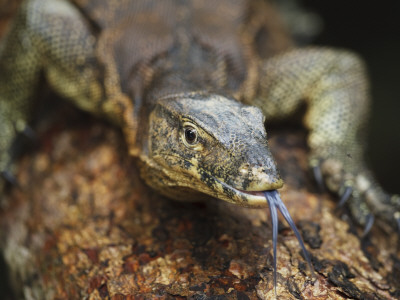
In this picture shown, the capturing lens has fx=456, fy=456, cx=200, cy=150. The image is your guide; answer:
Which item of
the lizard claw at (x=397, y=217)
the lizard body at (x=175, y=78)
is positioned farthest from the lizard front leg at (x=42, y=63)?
the lizard claw at (x=397, y=217)

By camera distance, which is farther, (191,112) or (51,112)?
(51,112)

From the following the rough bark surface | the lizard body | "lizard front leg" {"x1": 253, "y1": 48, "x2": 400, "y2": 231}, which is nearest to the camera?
the rough bark surface

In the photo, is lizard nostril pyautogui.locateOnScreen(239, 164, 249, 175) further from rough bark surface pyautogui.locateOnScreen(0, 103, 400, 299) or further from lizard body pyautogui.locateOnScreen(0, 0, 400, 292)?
rough bark surface pyautogui.locateOnScreen(0, 103, 400, 299)

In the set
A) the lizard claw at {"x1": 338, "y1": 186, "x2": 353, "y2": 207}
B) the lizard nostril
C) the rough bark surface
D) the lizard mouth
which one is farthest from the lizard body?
the lizard nostril

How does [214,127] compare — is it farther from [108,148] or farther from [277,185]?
[108,148]

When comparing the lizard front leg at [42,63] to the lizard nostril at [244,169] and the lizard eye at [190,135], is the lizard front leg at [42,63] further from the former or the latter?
the lizard nostril at [244,169]

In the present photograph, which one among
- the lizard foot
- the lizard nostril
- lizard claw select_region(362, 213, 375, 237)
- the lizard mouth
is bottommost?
lizard claw select_region(362, 213, 375, 237)

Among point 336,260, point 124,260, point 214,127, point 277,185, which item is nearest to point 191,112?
point 214,127
